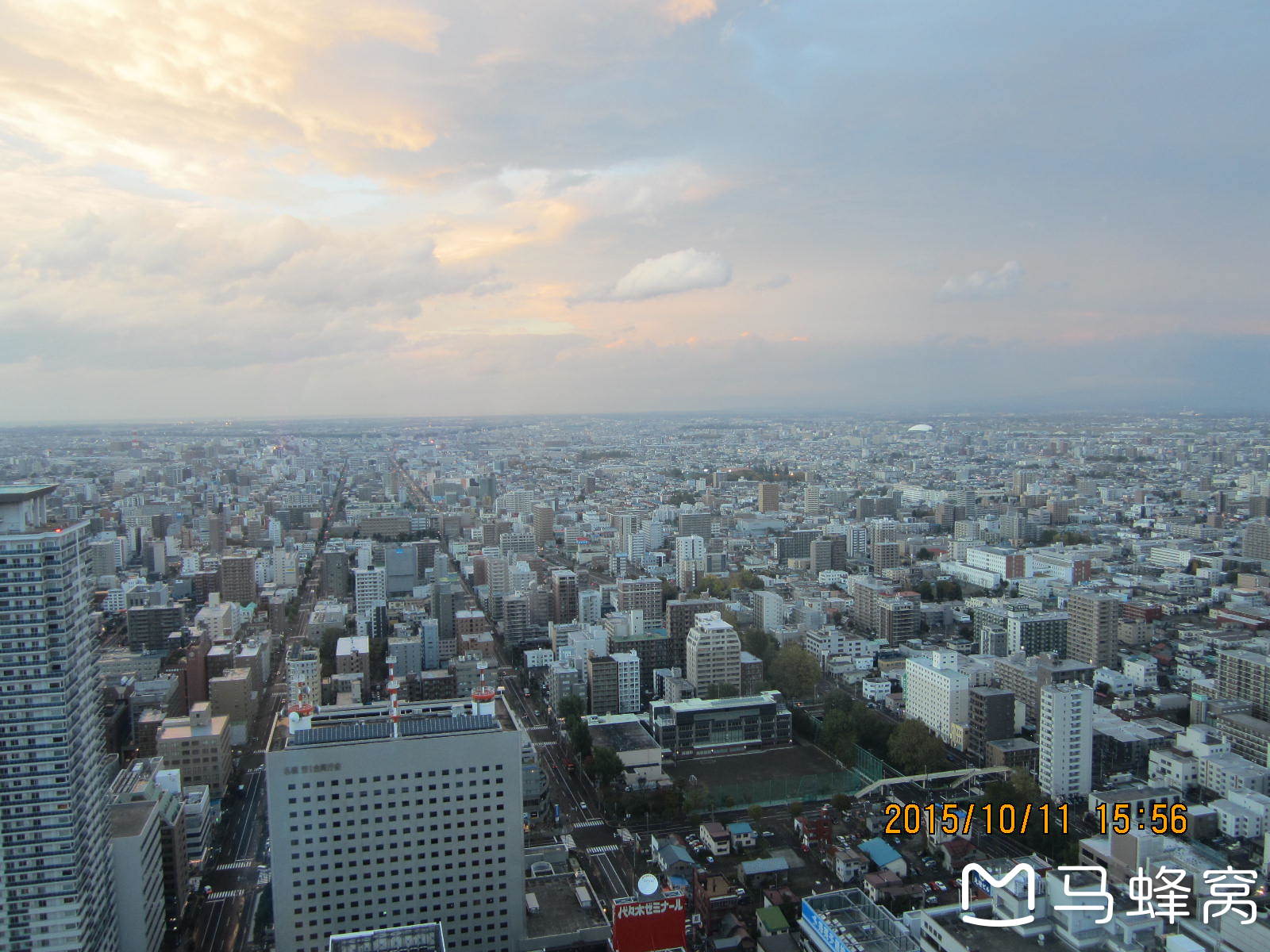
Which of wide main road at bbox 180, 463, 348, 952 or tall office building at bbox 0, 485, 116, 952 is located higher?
tall office building at bbox 0, 485, 116, 952

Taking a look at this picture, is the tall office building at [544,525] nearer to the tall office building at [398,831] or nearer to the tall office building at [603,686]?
the tall office building at [603,686]

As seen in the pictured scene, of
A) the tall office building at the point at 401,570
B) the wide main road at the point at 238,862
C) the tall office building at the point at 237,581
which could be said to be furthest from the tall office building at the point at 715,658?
the tall office building at the point at 237,581

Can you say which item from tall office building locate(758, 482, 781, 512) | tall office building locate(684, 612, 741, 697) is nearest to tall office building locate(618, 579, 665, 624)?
tall office building locate(684, 612, 741, 697)

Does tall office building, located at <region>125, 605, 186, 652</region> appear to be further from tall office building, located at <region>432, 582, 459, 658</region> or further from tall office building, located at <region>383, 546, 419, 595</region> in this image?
tall office building, located at <region>383, 546, 419, 595</region>

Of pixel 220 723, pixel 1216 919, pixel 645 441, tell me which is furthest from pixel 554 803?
pixel 645 441

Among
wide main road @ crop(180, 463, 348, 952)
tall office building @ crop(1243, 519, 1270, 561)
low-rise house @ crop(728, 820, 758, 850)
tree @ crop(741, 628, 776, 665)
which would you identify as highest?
tall office building @ crop(1243, 519, 1270, 561)

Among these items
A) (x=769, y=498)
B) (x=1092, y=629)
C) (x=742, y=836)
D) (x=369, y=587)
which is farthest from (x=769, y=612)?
(x=769, y=498)
